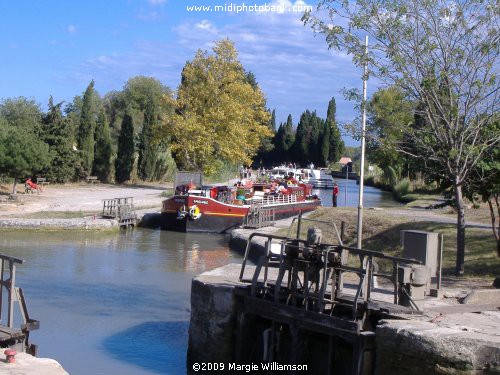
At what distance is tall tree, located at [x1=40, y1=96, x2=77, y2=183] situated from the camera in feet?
182

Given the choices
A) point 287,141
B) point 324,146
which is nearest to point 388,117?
point 324,146

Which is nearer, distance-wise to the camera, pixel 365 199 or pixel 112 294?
pixel 112 294

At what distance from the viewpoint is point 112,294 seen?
22.3m

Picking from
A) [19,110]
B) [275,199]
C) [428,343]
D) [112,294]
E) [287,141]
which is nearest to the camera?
[428,343]

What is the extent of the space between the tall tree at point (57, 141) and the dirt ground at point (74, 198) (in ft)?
3.31

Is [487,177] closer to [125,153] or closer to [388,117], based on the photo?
[388,117]

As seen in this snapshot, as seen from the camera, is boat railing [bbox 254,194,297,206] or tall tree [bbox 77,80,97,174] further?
tall tree [bbox 77,80,97,174]

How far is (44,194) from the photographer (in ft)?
161

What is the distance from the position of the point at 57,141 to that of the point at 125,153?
7.33 meters

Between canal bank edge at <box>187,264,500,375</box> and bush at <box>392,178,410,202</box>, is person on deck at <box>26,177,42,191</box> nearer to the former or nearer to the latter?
bush at <box>392,178,410,202</box>

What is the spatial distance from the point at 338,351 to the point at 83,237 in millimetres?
24253

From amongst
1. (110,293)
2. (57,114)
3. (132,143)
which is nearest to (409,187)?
(132,143)

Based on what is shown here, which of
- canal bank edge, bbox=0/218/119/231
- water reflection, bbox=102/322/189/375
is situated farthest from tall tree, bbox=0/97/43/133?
water reflection, bbox=102/322/189/375

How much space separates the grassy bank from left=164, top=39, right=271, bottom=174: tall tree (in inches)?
784
